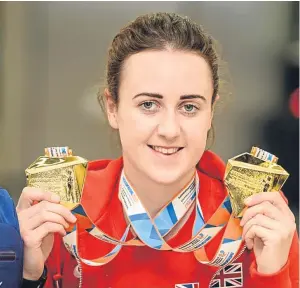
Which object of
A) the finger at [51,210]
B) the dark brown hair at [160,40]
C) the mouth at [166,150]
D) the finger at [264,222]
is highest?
the dark brown hair at [160,40]

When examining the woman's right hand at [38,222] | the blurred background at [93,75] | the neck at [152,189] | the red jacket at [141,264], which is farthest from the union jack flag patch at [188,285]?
the blurred background at [93,75]

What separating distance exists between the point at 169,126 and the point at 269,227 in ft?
0.75

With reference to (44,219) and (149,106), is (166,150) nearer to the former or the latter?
(149,106)

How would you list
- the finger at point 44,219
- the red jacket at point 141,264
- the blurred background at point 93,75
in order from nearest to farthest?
1. the finger at point 44,219
2. the red jacket at point 141,264
3. the blurred background at point 93,75

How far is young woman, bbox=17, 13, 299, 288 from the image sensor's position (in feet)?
2.83

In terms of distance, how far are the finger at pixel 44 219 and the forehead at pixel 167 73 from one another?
0.24 meters

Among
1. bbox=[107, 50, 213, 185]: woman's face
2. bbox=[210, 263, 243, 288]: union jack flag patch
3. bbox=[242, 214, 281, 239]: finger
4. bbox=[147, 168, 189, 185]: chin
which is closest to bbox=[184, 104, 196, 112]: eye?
bbox=[107, 50, 213, 185]: woman's face

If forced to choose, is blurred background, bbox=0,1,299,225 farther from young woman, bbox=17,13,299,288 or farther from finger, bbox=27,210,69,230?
finger, bbox=27,210,69,230

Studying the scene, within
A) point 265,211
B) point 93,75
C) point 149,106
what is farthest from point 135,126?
point 93,75

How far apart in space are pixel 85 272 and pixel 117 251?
7 cm

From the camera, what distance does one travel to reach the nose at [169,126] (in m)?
0.85

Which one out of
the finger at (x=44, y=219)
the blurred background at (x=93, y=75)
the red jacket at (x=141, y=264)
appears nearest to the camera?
the finger at (x=44, y=219)

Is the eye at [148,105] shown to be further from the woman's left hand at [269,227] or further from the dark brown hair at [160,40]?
the woman's left hand at [269,227]

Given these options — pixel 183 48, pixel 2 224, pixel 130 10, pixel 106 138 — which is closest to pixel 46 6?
pixel 130 10
